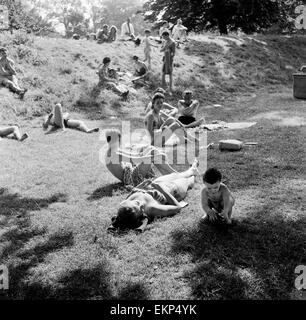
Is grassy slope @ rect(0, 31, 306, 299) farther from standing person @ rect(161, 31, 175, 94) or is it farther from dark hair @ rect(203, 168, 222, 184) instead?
standing person @ rect(161, 31, 175, 94)

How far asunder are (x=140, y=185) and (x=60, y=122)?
20.1 ft

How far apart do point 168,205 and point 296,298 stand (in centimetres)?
237

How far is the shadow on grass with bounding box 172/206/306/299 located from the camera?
381 centimetres

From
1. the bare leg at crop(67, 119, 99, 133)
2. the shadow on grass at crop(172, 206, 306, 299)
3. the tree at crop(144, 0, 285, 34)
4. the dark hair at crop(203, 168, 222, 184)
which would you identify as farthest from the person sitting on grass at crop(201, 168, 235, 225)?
the tree at crop(144, 0, 285, 34)

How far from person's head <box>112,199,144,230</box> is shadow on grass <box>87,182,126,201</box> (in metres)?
1.26

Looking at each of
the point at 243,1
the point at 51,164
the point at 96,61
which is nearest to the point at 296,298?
the point at 51,164

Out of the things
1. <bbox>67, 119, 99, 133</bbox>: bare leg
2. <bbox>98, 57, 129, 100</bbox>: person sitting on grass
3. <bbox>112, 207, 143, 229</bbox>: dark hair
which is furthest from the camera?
<bbox>98, 57, 129, 100</bbox>: person sitting on grass

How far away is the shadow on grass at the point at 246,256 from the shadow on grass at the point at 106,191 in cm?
192

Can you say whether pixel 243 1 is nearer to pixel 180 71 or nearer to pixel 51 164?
pixel 180 71

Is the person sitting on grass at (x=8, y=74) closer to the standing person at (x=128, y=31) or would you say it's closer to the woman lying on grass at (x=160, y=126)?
the woman lying on grass at (x=160, y=126)

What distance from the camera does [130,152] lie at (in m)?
6.97

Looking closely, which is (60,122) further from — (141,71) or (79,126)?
(141,71)

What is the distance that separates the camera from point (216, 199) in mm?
4930

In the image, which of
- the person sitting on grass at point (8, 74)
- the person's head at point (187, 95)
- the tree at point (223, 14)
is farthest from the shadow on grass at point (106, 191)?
the tree at point (223, 14)
